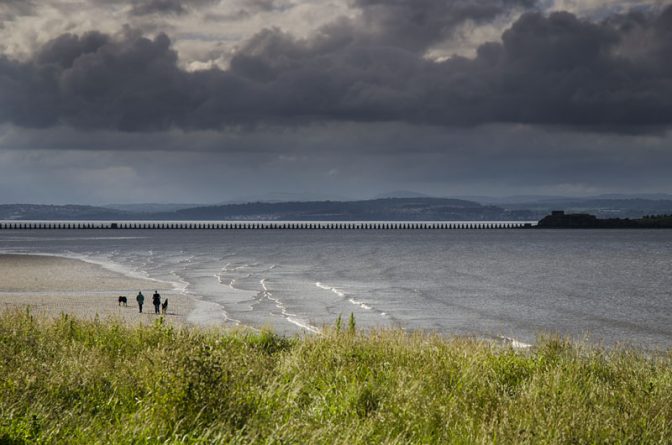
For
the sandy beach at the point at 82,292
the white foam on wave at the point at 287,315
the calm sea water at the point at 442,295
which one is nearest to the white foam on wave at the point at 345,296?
the calm sea water at the point at 442,295

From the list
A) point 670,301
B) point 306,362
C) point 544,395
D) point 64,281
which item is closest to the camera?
point 544,395

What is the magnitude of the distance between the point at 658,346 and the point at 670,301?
25140mm

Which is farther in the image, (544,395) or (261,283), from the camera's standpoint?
(261,283)

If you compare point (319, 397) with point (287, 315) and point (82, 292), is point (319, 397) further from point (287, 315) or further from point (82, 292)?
point (82, 292)

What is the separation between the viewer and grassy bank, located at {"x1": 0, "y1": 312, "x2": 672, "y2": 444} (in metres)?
11.5

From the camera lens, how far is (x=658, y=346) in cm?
3800

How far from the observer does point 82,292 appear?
58.8m

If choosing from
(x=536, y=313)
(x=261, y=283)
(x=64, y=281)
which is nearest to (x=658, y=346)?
(x=536, y=313)

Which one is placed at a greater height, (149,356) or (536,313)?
(149,356)

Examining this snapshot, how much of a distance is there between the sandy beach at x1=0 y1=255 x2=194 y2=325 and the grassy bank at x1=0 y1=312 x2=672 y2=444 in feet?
59.1

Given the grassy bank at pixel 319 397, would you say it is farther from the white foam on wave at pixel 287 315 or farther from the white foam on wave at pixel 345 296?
the white foam on wave at pixel 345 296

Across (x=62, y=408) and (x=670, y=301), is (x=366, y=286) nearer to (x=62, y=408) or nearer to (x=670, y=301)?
(x=670, y=301)

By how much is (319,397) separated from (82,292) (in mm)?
48721

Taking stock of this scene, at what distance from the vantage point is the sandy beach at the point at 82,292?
45.2 metres
